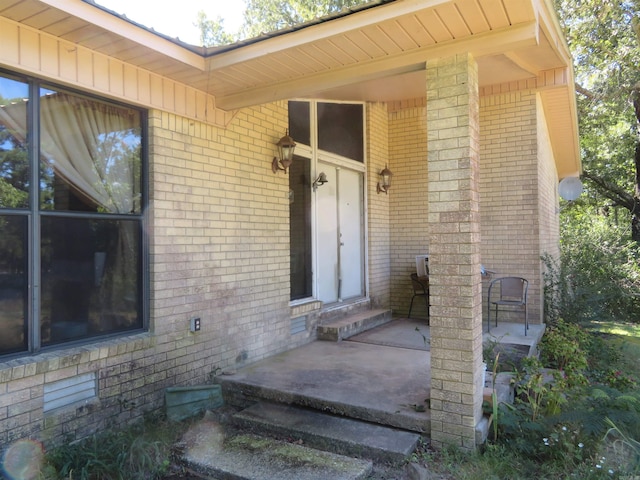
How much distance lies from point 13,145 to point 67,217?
1.95ft

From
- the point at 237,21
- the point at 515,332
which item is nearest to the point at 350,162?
the point at 515,332

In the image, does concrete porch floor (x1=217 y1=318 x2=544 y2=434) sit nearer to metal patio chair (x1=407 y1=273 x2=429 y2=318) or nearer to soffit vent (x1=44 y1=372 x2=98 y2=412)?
soffit vent (x1=44 y1=372 x2=98 y2=412)

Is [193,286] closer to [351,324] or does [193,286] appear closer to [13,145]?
[13,145]

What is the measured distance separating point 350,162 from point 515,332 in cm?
341

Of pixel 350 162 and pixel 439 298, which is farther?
pixel 350 162

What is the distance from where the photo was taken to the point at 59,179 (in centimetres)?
335

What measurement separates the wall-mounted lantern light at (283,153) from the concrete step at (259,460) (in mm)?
3015

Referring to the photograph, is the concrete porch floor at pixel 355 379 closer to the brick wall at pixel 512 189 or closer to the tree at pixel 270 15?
the brick wall at pixel 512 189

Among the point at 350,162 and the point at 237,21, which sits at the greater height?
the point at 237,21

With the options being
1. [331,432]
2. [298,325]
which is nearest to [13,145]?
[331,432]

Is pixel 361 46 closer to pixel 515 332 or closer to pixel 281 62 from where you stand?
pixel 281 62

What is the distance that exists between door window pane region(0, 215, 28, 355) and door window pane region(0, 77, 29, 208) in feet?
0.51

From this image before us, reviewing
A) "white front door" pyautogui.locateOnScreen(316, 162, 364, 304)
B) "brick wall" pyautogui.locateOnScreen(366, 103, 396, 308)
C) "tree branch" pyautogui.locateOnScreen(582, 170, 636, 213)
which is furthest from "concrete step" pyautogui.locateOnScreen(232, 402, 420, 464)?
"tree branch" pyautogui.locateOnScreen(582, 170, 636, 213)

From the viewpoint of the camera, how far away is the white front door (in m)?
6.40
